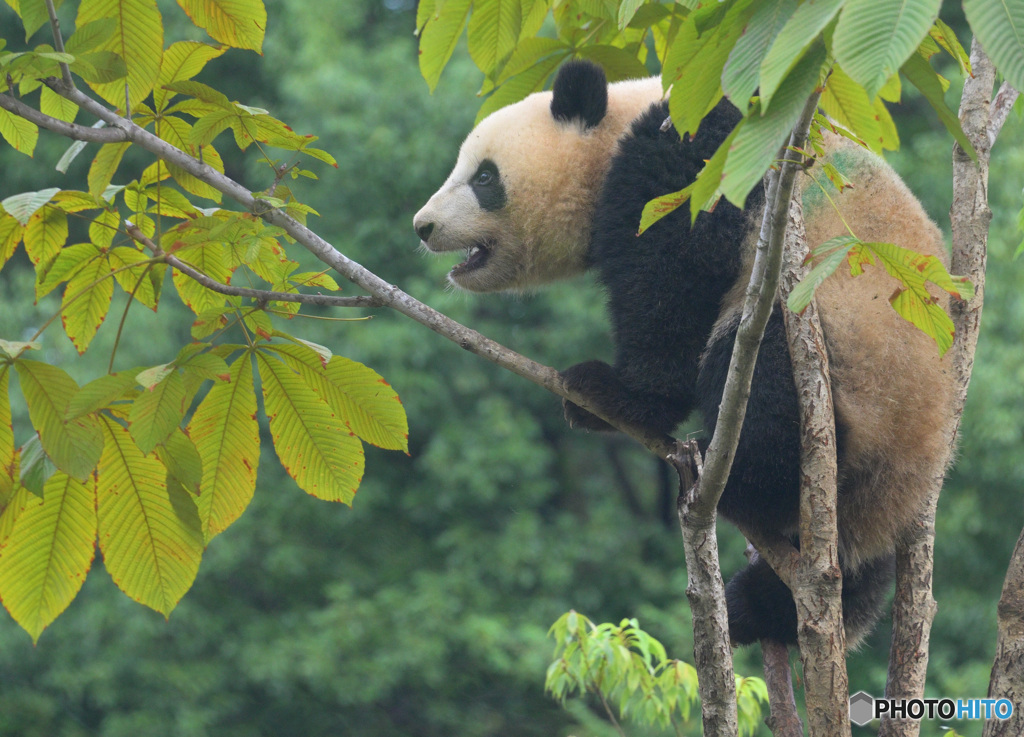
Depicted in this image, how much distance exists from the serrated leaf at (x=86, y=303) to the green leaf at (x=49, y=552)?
420 millimetres

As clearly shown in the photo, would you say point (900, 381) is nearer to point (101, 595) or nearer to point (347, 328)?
point (347, 328)

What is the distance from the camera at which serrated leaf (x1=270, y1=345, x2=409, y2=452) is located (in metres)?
1.70

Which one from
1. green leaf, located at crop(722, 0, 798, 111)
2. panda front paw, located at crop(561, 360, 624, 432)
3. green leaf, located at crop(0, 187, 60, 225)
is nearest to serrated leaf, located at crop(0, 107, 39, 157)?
green leaf, located at crop(0, 187, 60, 225)

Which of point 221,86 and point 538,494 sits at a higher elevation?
point 221,86

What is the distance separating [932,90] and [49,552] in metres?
1.44

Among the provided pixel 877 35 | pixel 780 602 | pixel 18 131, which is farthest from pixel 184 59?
pixel 780 602

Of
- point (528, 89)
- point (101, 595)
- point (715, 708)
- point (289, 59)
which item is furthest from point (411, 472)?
point (715, 708)

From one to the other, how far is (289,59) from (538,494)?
4020 mm

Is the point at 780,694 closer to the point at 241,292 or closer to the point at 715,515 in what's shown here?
the point at 715,515

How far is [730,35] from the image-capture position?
3.54 ft

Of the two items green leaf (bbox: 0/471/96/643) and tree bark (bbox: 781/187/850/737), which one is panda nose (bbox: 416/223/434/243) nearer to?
tree bark (bbox: 781/187/850/737)

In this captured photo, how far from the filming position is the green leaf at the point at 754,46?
96 cm

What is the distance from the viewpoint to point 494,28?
1920 millimetres

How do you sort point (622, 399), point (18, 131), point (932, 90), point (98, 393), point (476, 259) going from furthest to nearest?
point (476, 259)
point (622, 399)
point (18, 131)
point (98, 393)
point (932, 90)
